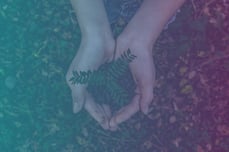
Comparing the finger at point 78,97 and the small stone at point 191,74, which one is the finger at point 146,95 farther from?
the small stone at point 191,74

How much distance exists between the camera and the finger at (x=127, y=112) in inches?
115

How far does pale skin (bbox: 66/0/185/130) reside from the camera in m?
2.85

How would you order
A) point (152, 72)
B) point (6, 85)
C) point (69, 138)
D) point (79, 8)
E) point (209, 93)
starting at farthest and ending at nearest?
point (6, 85) → point (69, 138) → point (209, 93) → point (79, 8) → point (152, 72)

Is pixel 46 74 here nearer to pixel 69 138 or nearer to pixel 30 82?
pixel 30 82

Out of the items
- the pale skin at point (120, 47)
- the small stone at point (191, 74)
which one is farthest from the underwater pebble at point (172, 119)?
the pale skin at point (120, 47)

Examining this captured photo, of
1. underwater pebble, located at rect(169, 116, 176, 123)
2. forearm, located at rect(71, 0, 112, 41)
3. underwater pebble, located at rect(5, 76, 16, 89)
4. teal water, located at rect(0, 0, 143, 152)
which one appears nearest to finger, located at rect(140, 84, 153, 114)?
forearm, located at rect(71, 0, 112, 41)

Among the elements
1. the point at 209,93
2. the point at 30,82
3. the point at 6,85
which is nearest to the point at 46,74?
the point at 30,82

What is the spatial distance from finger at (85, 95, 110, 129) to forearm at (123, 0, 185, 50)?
22.6 inches

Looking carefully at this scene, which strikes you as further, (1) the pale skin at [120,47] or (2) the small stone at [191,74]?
(2) the small stone at [191,74]

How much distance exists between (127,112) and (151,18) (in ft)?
2.47

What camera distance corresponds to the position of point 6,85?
12.8 feet

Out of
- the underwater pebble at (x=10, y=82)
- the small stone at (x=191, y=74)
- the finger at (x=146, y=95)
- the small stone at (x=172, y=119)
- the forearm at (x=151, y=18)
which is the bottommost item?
the small stone at (x=172, y=119)

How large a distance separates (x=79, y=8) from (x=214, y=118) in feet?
4.71

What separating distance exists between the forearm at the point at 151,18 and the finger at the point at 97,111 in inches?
22.6
